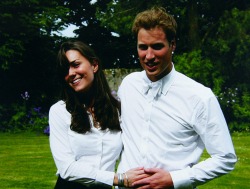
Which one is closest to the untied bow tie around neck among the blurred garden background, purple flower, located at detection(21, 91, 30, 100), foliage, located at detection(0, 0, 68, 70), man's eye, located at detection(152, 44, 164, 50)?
man's eye, located at detection(152, 44, 164, 50)

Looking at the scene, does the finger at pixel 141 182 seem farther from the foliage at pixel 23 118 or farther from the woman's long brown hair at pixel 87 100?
the foliage at pixel 23 118

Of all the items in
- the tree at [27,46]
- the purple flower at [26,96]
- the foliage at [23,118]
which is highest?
the tree at [27,46]

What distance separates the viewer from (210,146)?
3.12m

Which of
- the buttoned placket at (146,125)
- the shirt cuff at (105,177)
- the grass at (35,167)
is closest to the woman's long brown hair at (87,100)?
the shirt cuff at (105,177)

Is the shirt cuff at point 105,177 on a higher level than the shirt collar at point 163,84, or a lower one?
lower

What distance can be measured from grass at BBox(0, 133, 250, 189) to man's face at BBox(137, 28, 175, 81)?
511 cm

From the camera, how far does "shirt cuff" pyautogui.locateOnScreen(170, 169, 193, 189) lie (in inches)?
124

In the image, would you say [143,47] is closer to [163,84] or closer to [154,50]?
[154,50]

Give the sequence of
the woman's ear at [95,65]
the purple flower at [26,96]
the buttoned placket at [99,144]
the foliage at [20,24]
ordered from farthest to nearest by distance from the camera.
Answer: the purple flower at [26,96] < the foliage at [20,24] < the woman's ear at [95,65] < the buttoned placket at [99,144]

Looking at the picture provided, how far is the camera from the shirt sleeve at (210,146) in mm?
3068

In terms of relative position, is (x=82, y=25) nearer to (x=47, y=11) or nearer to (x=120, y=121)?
(x=47, y=11)

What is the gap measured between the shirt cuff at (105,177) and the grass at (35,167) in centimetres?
477

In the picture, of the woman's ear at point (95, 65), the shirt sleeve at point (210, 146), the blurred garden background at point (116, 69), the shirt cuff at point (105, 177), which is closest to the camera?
the shirt sleeve at point (210, 146)

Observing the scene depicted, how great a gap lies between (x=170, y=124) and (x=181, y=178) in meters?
0.32
